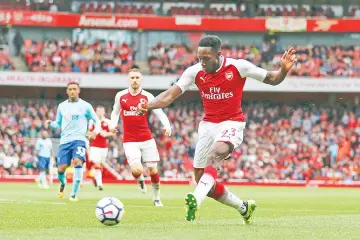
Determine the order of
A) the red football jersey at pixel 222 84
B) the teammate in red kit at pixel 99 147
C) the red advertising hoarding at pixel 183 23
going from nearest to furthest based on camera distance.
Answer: the red football jersey at pixel 222 84
the teammate in red kit at pixel 99 147
the red advertising hoarding at pixel 183 23

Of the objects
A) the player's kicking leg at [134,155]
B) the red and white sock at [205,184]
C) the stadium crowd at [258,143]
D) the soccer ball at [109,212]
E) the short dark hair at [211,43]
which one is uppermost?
the short dark hair at [211,43]

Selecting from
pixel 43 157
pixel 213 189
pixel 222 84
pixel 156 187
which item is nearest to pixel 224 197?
pixel 213 189

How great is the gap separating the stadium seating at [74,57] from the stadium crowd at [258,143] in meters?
2.09

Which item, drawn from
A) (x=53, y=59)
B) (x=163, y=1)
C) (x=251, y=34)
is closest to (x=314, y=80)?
(x=251, y=34)

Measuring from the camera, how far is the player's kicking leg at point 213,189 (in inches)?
378

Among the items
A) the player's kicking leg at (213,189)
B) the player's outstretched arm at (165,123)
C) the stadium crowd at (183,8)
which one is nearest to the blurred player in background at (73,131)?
the player's outstretched arm at (165,123)

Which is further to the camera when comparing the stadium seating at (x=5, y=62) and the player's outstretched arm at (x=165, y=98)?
the stadium seating at (x=5, y=62)

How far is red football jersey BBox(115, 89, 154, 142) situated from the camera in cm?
1870

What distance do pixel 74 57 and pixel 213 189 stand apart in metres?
34.9

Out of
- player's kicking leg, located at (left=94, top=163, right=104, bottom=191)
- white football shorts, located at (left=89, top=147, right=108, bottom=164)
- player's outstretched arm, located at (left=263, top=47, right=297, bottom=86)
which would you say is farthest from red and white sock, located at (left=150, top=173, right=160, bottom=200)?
white football shorts, located at (left=89, top=147, right=108, bottom=164)

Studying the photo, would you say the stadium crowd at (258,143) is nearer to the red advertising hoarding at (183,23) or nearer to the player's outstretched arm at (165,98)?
the red advertising hoarding at (183,23)

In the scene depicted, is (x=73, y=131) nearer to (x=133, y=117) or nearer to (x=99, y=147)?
(x=133, y=117)

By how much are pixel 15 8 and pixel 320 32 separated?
16639mm

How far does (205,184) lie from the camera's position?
10.2m
